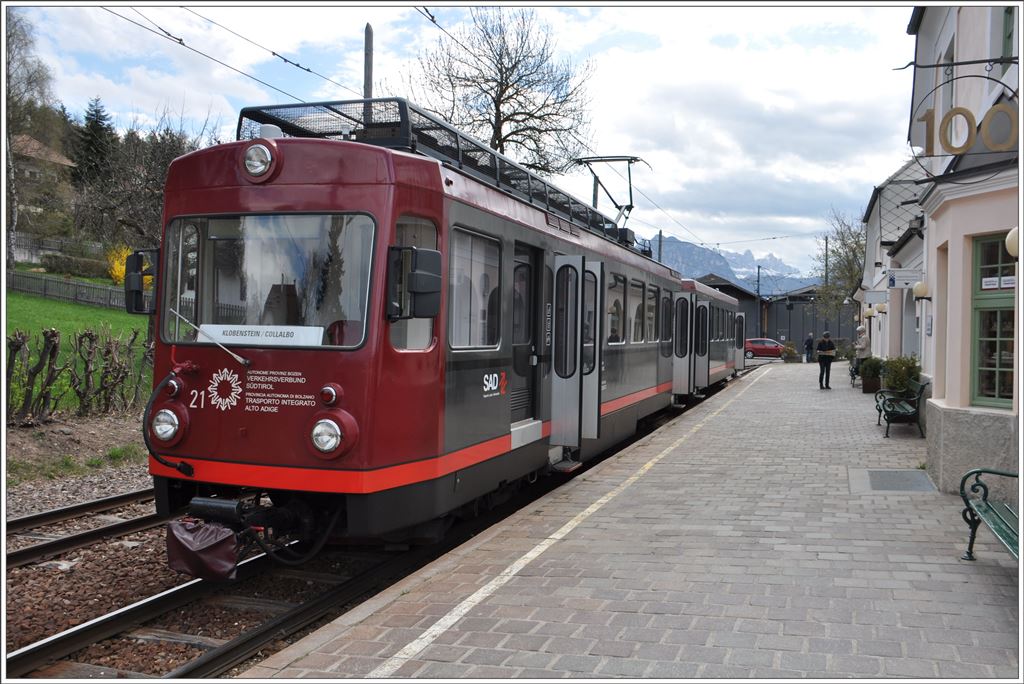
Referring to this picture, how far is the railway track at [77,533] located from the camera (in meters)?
7.10

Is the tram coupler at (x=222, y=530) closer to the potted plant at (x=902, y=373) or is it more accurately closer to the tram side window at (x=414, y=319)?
the tram side window at (x=414, y=319)

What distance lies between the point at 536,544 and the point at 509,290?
225 centimetres

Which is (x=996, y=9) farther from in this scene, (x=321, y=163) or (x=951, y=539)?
(x=321, y=163)

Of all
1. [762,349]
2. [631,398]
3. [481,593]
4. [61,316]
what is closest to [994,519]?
[481,593]

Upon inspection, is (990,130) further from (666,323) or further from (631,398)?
(666,323)

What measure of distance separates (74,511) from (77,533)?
0.98 metres

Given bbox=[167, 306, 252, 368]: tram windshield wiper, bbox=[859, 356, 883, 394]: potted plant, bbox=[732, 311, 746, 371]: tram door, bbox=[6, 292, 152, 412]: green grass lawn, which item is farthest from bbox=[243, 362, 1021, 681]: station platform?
bbox=[732, 311, 746, 371]: tram door

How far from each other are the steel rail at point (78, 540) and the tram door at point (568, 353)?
156 inches

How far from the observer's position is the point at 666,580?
600cm

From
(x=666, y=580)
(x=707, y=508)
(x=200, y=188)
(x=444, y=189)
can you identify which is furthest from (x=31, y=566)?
(x=707, y=508)

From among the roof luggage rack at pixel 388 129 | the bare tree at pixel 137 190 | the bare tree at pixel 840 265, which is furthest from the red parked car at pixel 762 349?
the roof luggage rack at pixel 388 129

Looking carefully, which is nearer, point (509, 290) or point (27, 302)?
point (509, 290)

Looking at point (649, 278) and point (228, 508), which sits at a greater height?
point (649, 278)

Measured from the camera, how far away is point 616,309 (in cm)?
1199
